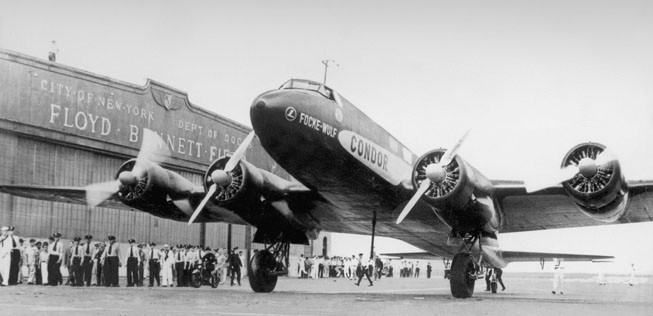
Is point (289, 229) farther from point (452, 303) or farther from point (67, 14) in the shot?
point (67, 14)

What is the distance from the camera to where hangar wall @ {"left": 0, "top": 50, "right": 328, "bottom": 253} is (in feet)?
80.0

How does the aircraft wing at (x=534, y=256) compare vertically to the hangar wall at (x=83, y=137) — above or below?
below

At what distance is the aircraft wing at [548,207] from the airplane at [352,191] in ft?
0.09

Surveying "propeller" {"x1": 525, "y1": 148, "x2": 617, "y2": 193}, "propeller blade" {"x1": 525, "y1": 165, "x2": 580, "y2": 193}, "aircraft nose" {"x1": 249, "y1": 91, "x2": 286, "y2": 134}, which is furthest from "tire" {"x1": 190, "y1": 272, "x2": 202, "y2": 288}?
"propeller" {"x1": 525, "y1": 148, "x2": 617, "y2": 193}

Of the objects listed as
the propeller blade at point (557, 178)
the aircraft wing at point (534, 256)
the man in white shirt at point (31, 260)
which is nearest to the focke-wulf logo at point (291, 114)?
the propeller blade at point (557, 178)

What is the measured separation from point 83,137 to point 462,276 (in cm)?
1877

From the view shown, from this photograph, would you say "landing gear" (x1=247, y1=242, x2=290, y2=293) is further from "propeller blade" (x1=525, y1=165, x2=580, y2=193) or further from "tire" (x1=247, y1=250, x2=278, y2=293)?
"propeller blade" (x1=525, y1=165, x2=580, y2=193)

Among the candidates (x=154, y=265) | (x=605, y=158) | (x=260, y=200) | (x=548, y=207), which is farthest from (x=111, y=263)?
(x=605, y=158)

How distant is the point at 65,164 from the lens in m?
26.7

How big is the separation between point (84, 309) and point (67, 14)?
6140mm

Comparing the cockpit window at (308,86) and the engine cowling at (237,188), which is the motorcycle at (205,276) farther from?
the cockpit window at (308,86)

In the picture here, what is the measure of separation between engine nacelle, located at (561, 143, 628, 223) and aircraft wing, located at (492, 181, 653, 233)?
Answer: 0.53m

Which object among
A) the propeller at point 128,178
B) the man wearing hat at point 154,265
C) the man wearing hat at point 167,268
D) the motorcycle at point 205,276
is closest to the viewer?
the propeller at point 128,178

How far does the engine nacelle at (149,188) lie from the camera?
54.3 feet
